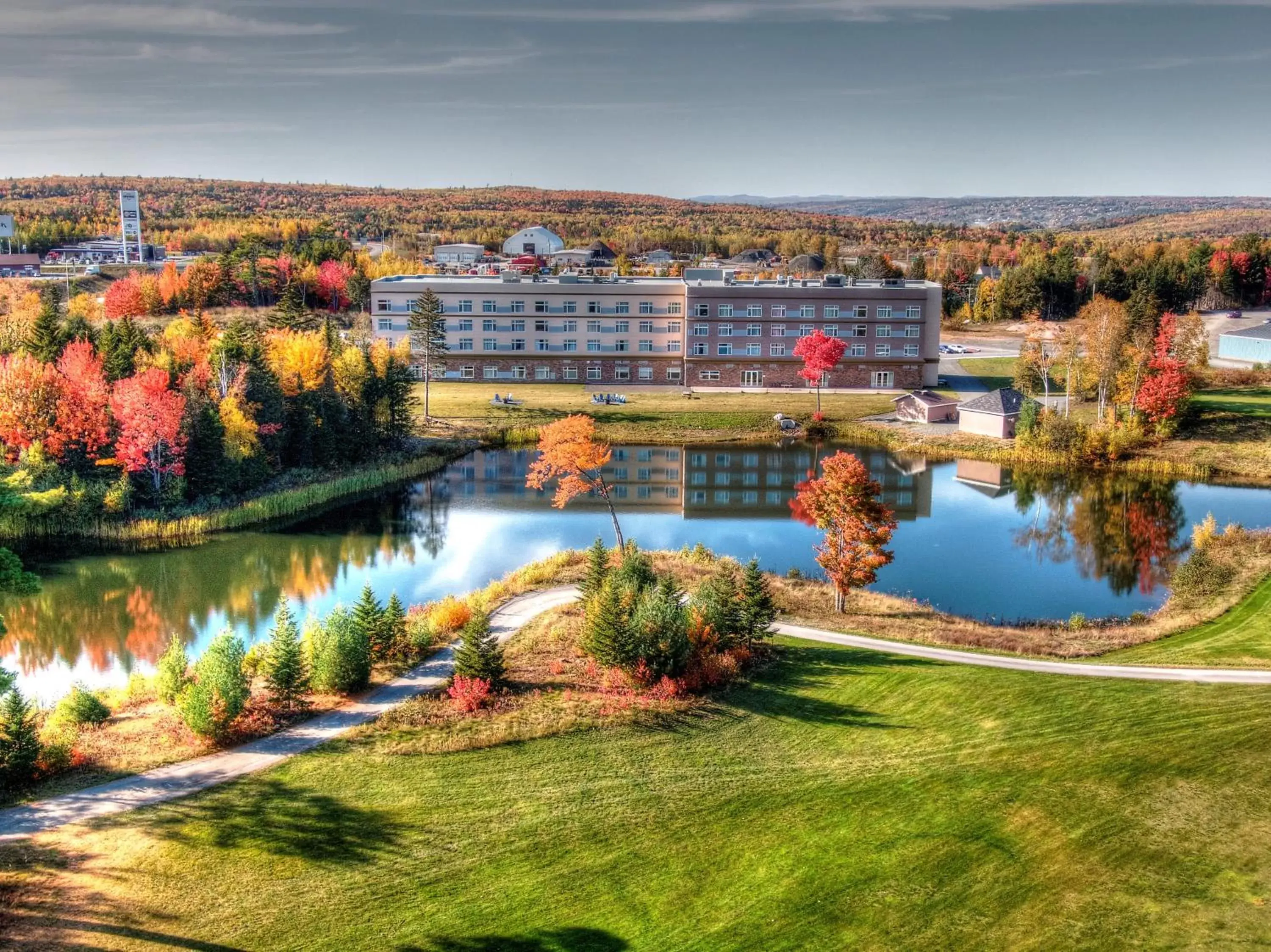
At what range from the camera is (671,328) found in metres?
69.2

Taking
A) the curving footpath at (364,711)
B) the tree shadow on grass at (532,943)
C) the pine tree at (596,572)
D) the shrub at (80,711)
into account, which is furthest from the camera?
the pine tree at (596,572)

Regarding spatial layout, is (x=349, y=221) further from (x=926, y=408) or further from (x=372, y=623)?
(x=372, y=623)

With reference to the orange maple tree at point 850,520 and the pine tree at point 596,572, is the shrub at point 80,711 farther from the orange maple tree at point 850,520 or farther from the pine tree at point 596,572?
the orange maple tree at point 850,520

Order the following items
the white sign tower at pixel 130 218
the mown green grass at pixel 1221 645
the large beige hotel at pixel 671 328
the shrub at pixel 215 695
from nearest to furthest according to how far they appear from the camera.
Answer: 1. the shrub at pixel 215 695
2. the mown green grass at pixel 1221 645
3. the large beige hotel at pixel 671 328
4. the white sign tower at pixel 130 218

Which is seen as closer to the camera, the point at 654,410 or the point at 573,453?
the point at 573,453

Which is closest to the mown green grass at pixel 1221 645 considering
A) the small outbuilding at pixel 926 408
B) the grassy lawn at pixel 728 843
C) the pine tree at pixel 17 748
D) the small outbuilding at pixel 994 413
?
the grassy lawn at pixel 728 843

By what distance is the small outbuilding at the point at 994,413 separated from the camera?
54.5m

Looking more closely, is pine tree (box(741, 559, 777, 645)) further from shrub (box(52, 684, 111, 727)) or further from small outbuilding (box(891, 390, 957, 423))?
small outbuilding (box(891, 390, 957, 423))

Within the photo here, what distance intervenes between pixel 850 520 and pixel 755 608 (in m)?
4.64

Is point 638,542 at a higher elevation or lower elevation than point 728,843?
higher

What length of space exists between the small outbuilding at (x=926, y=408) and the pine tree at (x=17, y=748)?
47.6m

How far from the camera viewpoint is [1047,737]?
20.8 m

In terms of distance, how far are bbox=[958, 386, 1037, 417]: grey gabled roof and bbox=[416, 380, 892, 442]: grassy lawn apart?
5.81m

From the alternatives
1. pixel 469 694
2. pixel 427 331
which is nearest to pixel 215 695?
pixel 469 694
